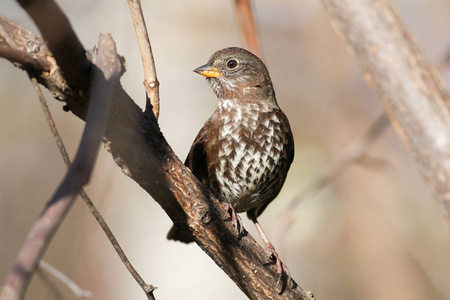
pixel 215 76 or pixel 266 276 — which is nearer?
pixel 266 276

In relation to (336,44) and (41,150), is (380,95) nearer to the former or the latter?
(41,150)

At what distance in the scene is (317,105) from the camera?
27.2 ft

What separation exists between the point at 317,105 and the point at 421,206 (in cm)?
204

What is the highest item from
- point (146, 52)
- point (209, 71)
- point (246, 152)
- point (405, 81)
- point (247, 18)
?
point (209, 71)

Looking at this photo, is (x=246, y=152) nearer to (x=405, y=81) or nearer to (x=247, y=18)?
(x=247, y=18)

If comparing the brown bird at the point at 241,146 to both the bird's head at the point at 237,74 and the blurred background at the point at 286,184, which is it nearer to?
the bird's head at the point at 237,74

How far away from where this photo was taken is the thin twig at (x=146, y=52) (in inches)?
88.3

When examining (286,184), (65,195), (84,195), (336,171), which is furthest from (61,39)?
(286,184)

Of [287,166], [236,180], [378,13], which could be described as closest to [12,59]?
[378,13]

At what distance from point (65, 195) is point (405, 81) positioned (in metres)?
1.06

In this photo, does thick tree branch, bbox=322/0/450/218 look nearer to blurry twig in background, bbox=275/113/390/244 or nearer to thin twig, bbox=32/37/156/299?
thin twig, bbox=32/37/156/299

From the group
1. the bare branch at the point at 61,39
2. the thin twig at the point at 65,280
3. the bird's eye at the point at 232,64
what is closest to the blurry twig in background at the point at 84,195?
the bare branch at the point at 61,39

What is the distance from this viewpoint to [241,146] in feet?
11.9

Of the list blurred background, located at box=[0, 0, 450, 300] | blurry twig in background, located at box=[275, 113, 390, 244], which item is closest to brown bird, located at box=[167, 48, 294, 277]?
blurry twig in background, located at box=[275, 113, 390, 244]
